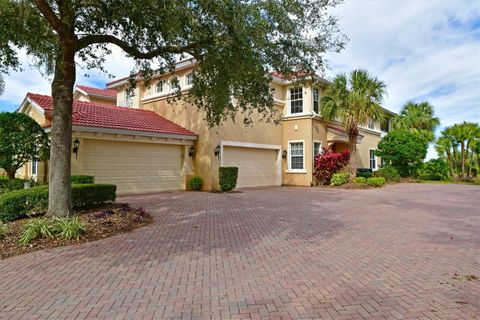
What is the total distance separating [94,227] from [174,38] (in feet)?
16.3

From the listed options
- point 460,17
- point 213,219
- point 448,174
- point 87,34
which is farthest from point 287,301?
point 448,174

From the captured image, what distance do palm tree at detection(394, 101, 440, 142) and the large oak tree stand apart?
1067 inches

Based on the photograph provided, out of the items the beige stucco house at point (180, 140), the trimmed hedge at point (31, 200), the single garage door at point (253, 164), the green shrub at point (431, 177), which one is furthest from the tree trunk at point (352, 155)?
the trimmed hedge at point (31, 200)

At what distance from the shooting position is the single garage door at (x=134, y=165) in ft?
48.5

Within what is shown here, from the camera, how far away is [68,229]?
7.12m

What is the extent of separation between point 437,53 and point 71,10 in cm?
1711

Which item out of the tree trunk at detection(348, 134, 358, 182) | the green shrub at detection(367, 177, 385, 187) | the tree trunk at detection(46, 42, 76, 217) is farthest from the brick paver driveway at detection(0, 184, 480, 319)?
the tree trunk at detection(348, 134, 358, 182)

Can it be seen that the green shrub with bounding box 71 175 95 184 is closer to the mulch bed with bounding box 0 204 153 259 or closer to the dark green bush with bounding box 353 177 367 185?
the mulch bed with bounding box 0 204 153 259

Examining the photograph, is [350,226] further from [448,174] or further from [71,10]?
[448,174]

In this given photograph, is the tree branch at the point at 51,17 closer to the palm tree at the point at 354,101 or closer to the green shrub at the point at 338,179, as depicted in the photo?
the palm tree at the point at 354,101

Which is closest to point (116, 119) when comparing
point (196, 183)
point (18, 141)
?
point (18, 141)

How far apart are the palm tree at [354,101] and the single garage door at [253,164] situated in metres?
4.77

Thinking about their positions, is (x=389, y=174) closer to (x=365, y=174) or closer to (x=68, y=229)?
(x=365, y=174)

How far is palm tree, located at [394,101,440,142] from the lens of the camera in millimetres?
32469
